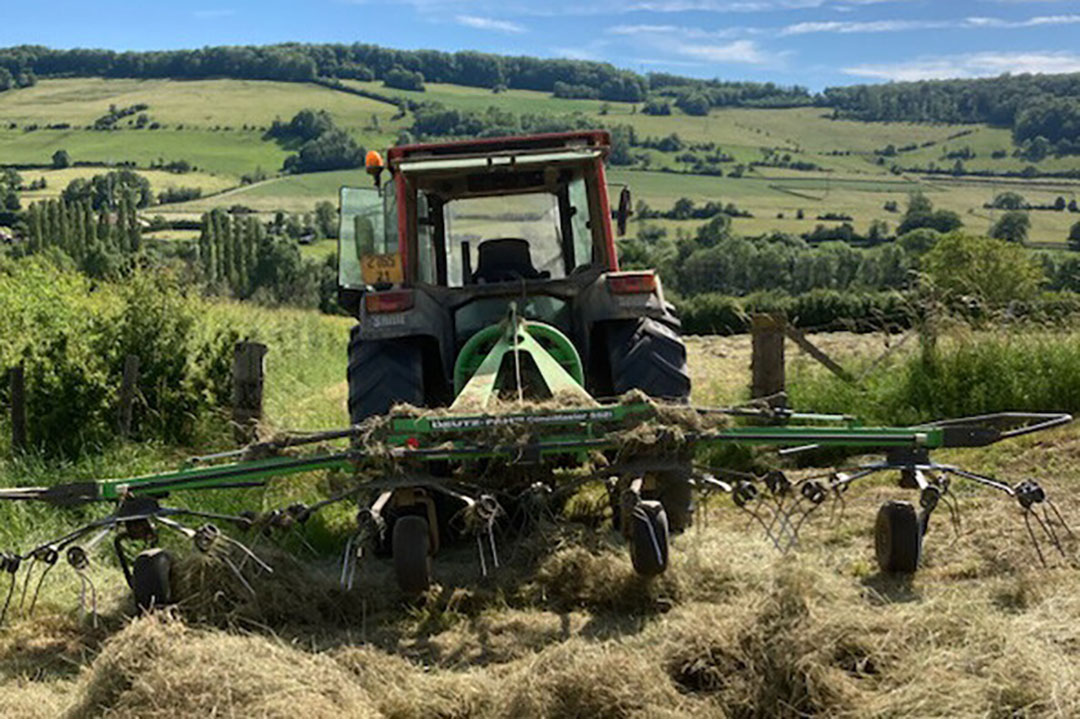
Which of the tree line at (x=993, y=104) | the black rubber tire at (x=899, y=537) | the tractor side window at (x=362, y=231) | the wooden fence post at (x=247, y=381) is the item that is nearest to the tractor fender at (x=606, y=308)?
the tractor side window at (x=362, y=231)

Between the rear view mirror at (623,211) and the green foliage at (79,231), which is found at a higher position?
the rear view mirror at (623,211)

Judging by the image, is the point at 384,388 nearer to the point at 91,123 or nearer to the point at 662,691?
the point at 662,691

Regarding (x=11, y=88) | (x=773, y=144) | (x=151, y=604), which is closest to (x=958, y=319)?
(x=151, y=604)

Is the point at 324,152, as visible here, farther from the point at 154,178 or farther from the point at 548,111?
the point at 548,111

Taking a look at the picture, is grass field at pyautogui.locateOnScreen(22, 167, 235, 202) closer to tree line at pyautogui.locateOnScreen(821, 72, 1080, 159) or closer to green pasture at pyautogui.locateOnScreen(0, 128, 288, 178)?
green pasture at pyautogui.locateOnScreen(0, 128, 288, 178)

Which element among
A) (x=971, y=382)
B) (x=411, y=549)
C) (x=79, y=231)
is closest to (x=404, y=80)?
(x=79, y=231)

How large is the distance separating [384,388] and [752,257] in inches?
1465

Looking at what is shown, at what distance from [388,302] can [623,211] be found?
2152mm

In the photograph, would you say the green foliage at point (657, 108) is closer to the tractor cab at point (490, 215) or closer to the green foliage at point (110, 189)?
the green foliage at point (110, 189)

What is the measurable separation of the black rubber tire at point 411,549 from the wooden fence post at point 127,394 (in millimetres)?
4790

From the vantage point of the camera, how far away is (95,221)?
4116 cm

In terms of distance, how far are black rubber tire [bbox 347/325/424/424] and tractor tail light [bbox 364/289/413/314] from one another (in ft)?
0.61

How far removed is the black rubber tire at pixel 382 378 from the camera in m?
5.65

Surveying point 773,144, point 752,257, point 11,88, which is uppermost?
point 11,88
